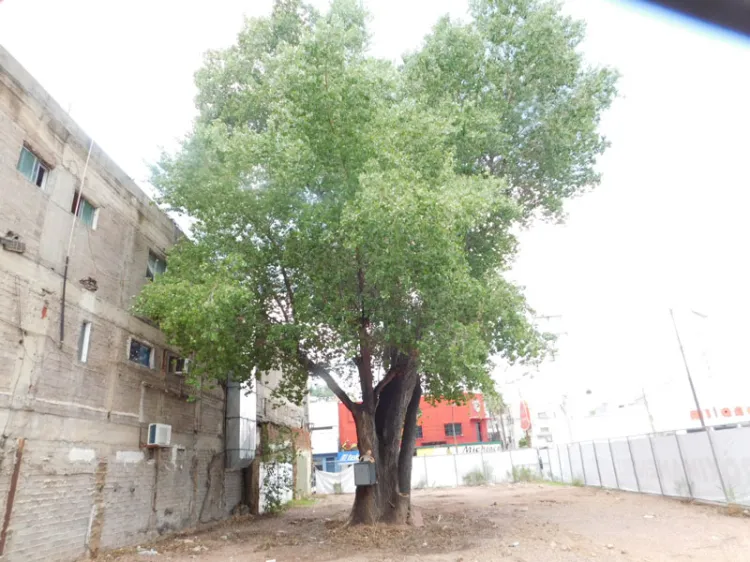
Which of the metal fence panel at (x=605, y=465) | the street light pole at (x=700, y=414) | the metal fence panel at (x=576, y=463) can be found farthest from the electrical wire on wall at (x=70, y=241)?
the metal fence panel at (x=576, y=463)

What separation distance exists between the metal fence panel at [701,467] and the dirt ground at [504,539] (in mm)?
599

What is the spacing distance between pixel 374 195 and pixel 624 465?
17420 millimetres

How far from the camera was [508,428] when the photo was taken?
57312 mm

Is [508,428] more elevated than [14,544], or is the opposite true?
[508,428]

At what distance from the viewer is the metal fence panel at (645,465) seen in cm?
1781

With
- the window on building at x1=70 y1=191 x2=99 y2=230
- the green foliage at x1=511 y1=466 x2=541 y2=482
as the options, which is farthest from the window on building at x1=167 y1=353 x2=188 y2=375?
the green foliage at x1=511 y1=466 x2=541 y2=482

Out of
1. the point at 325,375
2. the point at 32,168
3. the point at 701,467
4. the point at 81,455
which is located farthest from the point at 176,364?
the point at 701,467

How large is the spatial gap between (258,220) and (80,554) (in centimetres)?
734

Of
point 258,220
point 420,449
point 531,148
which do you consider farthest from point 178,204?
point 420,449

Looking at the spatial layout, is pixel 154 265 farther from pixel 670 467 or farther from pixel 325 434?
pixel 325 434

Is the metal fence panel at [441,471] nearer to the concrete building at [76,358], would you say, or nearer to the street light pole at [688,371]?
the street light pole at [688,371]

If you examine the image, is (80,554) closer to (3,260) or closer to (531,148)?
(3,260)

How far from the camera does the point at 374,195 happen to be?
360 inches

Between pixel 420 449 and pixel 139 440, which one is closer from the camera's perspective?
pixel 139 440
